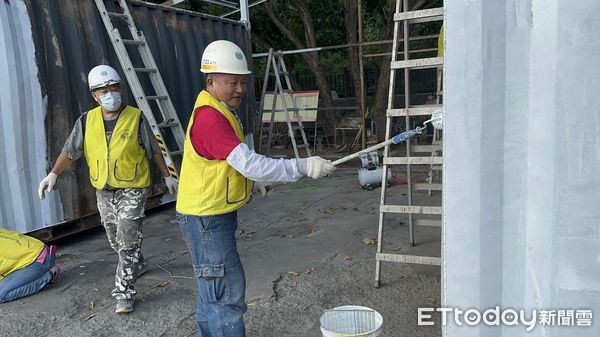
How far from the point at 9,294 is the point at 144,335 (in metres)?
1.45

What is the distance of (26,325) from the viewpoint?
3.75 metres

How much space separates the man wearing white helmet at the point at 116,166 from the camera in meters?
3.99

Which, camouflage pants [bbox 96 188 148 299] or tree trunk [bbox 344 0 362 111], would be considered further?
tree trunk [bbox 344 0 362 111]

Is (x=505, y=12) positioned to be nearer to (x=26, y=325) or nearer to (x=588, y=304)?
(x=588, y=304)

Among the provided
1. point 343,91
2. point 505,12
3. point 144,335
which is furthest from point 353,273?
point 343,91

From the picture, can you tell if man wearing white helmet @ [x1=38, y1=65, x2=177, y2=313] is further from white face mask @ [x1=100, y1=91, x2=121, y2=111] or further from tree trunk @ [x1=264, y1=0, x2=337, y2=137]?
tree trunk @ [x1=264, y1=0, x2=337, y2=137]

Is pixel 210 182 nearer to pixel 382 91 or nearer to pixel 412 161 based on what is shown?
pixel 412 161

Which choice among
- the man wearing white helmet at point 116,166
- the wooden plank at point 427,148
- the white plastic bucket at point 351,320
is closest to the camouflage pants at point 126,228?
the man wearing white helmet at point 116,166

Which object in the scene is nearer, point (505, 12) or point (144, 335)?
point (505, 12)

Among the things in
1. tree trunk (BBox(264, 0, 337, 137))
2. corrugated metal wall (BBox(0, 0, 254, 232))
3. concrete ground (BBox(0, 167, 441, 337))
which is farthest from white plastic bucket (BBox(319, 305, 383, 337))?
tree trunk (BBox(264, 0, 337, 137))

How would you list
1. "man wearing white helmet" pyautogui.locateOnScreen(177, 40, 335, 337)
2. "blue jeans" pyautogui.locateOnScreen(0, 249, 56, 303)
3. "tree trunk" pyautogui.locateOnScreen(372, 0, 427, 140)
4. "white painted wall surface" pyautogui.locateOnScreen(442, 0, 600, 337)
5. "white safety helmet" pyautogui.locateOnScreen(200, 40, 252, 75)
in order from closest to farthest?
"white painted wall surface" pyautogui.locateOnScreen(442, 0, 600, 337)
"man wearing white helmet" pyautogui.locateOnScreen(177, 40, 335, 337)
"white safety helmet" pyautogui.locateOnScreen(200, 40, 252, 75)
"blue jeans" pyautogui.locateOnScreen(0, 249, 56, 303)
"tree trunk" pyautogui.locateOnScreen(372, 0, 427, 140)

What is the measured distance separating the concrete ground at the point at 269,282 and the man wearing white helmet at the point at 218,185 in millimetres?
750

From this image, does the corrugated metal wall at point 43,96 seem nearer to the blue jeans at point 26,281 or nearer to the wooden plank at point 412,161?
the blue jeans at point 26,281

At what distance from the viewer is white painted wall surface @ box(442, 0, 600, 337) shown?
4.66ft
